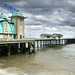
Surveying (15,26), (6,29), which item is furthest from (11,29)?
(6,29)

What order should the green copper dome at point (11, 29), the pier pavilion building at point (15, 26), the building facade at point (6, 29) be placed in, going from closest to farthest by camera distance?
the building facade at point (6, 29), the pier pavilion building at point (15, 26), the green copper dome at point (11, 29)

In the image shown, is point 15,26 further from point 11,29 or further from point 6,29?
Answer: point 6,29

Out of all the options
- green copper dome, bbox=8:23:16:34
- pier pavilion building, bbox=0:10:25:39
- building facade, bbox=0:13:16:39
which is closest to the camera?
building facade, bbox=0:13:16:39

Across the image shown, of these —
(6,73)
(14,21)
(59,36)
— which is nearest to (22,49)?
(14,21)

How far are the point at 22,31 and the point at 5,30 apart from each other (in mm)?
6534

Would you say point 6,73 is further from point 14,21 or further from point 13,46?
point 14,21

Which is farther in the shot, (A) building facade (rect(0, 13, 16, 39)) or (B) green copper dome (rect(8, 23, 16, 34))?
(B) green copper dome (rect(8, 23, 16, 34))

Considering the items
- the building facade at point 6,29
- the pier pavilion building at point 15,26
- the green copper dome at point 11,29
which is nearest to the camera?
the building facade at point 6,29

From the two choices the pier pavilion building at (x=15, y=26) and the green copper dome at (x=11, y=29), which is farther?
the green copper dome at (x=11, y=29)

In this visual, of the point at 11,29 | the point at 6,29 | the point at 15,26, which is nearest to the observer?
the point at 6,29

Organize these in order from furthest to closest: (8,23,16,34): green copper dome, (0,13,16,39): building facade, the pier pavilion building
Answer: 1. (8,23,16,34): green copper dome
2. the pier pavilion building
3. (0,13,16,39): building facade

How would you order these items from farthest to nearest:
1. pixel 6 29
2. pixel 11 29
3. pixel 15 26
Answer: pixel 15 26 → pixel 11 29 → pixel 6 29

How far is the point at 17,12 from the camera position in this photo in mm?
36219

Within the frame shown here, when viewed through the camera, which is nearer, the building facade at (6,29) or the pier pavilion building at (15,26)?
the building facade at (6,29)
